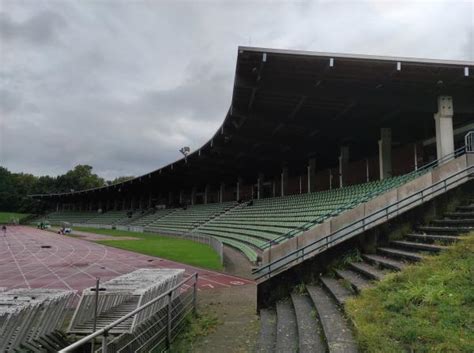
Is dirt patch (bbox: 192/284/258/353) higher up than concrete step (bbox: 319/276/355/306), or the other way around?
concrete step (bbox: 319/276/355/306)

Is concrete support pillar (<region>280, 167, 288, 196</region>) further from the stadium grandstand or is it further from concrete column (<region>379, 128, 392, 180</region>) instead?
concrete column (<region>379, 128, 392, 180</region>)

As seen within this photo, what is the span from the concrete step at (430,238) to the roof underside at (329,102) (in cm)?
778

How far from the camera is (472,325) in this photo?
4605 mm

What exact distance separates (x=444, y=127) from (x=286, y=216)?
939cm

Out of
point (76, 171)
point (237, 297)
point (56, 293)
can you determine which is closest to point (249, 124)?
point (237, 297)

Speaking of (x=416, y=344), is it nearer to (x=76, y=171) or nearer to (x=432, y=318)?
(x=432, y=318)

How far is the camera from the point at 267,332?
263 inches

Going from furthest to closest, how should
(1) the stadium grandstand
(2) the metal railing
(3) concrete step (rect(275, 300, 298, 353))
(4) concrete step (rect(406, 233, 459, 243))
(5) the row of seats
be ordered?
(5) the row of seats < (1) the stadium grandstand < (4) concrete step (rect(406, 233, 459, 243)) < (3) concrete step (rect(275, 300, 298, 353)) < (2) the metal railing

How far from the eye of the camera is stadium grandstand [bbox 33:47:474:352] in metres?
9.81

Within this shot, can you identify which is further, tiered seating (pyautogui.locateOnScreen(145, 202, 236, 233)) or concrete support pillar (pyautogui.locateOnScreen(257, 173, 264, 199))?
concrete support pillar (pyautogui.locateOnScreen(257, 173, 264, 199))

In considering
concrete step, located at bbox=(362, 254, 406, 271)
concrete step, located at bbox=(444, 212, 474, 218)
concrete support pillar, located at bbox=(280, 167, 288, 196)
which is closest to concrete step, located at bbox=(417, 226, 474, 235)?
concrete step, located at bbox=(444, 212, 474, 218)

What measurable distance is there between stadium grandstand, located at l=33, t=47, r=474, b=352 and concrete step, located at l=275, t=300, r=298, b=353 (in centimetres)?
4

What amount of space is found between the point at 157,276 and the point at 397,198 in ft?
25.3

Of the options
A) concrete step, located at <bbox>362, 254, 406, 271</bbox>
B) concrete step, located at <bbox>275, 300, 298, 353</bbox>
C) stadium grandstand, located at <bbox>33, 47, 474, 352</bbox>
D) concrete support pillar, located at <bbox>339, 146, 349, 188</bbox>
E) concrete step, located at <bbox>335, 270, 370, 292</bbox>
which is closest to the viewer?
concrete step, located at <bbox>275, 300, 298, 353</bbox>
